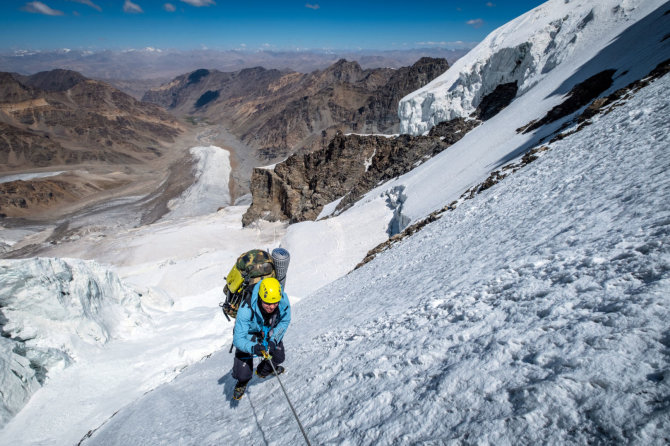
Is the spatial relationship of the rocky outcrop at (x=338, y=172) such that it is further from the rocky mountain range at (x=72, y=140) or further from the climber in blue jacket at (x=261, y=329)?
the rocky mountain range at (x=72, y=140)

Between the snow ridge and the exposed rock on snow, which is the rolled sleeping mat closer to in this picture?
the exposed rock on snow

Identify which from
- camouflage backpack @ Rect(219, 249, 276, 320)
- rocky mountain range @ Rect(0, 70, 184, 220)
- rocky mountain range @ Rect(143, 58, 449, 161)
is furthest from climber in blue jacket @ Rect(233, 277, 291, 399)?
rocky mountain range @ Rect(0, 70, 184, 220)

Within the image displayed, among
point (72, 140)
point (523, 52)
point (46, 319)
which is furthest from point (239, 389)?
point (72, 140)

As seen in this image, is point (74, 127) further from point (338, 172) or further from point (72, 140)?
point (338, 172)

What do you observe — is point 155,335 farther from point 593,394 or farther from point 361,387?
point 593,394

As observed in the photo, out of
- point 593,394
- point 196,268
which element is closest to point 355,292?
point 593,394

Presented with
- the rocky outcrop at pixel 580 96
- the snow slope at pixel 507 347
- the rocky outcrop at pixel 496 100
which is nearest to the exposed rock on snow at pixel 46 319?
the snow slope at pixel 507 347
